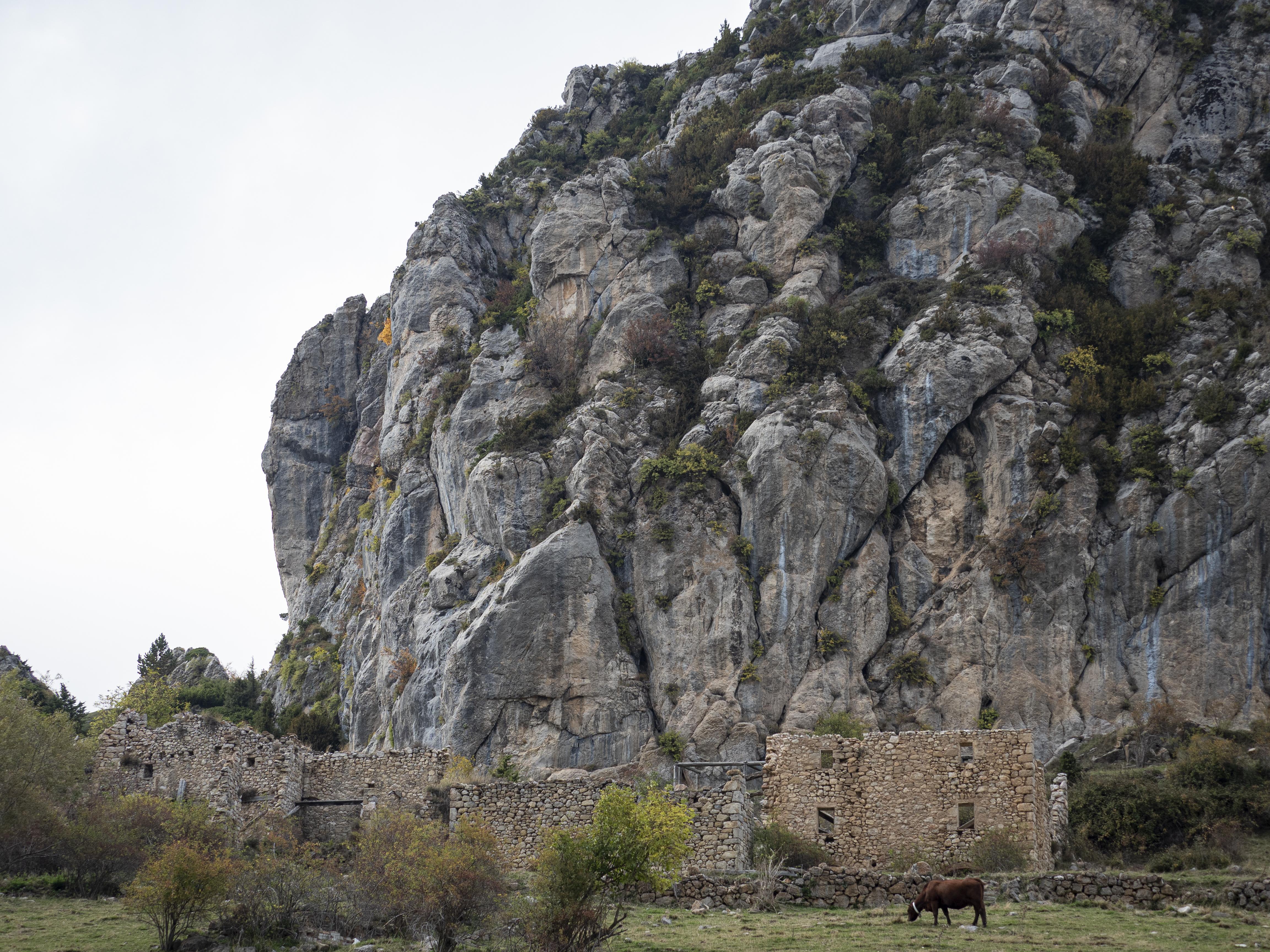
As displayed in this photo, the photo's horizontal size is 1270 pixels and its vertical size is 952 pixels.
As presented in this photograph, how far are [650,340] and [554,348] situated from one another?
20.2 feet

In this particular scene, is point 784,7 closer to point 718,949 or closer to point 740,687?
point 740,687

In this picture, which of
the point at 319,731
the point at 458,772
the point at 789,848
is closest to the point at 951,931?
the point at 789,848

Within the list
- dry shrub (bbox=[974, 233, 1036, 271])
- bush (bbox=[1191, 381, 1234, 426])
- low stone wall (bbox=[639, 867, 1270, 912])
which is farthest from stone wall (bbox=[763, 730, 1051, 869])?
dry shrub (bbox=[974, 233, 1036, 271])

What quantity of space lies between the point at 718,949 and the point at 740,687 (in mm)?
27987

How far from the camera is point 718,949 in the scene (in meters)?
16.5

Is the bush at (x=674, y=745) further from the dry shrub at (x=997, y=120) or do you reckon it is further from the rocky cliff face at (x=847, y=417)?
the dry shrub at (x=997, y=120)

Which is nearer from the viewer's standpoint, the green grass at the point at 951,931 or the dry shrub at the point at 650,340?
the green grass at the point at 951,931

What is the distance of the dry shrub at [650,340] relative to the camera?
5612 cm

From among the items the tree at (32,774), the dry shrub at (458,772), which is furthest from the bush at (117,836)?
the dry shrub at (458,772)

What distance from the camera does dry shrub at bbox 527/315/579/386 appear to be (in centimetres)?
5838

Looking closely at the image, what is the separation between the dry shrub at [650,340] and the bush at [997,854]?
35918mm

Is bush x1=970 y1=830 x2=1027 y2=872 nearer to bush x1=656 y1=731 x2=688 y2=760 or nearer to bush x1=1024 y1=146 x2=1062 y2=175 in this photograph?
bush x1=656 y1=731 x2=688 y2=760

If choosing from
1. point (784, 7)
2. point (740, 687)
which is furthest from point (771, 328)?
point (784, 7)

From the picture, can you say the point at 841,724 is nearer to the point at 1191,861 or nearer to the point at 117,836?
the point at 1191,861
